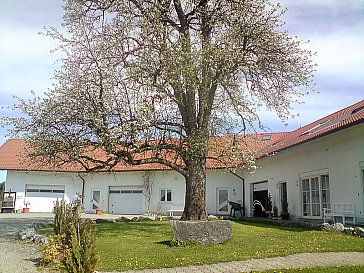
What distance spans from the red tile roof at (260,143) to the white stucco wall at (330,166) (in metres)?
0.52

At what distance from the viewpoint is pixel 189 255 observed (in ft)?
28.7

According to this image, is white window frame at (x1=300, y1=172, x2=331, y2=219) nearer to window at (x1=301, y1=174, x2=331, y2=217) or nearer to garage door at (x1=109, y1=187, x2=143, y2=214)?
window at (x1=301, y1=174, x2=331, y2=217)

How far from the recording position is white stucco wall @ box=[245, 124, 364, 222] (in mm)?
13711

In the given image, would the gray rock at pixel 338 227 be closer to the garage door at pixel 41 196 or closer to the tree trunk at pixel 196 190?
the tree trunk at pixel 196 190

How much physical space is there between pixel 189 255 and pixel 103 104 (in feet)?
17.5

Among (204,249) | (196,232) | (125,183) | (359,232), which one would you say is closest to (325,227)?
(359,232)

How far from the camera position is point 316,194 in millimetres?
17219

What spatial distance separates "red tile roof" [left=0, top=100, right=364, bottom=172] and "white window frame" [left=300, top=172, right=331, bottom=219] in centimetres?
180

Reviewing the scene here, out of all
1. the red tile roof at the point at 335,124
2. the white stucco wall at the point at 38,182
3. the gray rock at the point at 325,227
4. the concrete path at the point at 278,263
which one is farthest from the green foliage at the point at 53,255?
the white stucco wall at the point at 38,182

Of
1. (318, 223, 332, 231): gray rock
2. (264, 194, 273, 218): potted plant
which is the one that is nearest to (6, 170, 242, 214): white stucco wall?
(264, 194, 273, 218): potted plant

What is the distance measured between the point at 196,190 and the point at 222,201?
1513cm

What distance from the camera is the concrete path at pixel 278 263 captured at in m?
7.38

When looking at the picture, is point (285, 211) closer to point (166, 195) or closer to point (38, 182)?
point (166, 195)

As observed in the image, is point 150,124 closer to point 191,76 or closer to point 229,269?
point 191,76
